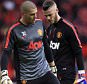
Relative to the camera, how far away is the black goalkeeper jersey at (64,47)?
24.8 feet

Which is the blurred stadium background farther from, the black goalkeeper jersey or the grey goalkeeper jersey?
the grey goalkeeper jersey

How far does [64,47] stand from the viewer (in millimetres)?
7680

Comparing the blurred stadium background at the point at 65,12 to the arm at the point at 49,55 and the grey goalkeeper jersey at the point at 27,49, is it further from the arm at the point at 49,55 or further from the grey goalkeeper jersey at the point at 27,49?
the grey goalkeeper jersey at the point at 27,49

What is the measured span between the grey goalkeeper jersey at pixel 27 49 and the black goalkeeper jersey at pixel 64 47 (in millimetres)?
603

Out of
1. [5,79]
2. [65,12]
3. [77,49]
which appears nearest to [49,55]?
[77,49]

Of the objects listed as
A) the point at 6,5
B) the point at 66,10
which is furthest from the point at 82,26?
the point at 6,5

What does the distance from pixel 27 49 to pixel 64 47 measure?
2.98 feet

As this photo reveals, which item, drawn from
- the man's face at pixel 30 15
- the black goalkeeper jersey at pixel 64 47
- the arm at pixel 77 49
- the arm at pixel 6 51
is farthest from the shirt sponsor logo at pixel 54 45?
the arm at pixel 6 51

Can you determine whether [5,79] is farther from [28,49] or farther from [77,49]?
[77,49]

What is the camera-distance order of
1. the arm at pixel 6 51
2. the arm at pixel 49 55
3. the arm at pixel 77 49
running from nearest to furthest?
the arm at pixel 6 51
the arm at pixel 49 55
the arm at pixel 77 49

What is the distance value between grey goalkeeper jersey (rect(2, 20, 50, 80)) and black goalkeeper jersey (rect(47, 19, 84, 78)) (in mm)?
603

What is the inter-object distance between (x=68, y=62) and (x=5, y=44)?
130cm

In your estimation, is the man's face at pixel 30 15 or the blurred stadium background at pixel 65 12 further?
the blurred stadium background at pixel 65 12

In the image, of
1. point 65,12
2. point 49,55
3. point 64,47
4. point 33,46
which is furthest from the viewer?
point 65,12
